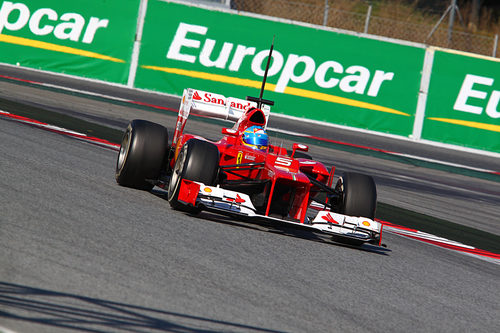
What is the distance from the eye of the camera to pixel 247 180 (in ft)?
24.8

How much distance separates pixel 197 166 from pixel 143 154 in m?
0.97

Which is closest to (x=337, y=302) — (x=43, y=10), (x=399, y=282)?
(x=399, y=282)

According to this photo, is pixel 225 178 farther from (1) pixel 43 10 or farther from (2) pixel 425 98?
(1) pixel 43 10

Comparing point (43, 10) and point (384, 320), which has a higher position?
point (43, 10)

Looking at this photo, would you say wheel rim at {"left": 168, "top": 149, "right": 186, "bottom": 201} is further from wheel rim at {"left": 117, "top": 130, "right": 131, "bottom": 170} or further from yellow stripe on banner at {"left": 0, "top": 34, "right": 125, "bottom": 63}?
yellow stripe on banner at {"left": 0, "top": 34, "right": 125, "bottom": 63}

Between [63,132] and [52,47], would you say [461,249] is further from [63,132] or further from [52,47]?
[52,47]

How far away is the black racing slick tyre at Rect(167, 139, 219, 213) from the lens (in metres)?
7.07

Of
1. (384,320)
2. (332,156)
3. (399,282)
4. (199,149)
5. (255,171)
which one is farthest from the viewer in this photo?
(332,156)

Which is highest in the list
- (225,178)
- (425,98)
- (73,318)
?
(425,98)

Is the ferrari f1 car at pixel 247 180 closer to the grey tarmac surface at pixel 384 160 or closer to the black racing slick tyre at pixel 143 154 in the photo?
the black racing slick tyre at pixel 143 154

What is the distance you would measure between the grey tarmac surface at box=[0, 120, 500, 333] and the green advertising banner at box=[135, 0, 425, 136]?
10.6m

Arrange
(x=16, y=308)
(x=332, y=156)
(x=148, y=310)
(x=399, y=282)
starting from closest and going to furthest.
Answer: (x=16, y=308), (x=148, y=310), (x=399, y=282), (x=332, y=156)

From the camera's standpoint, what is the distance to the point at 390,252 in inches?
296

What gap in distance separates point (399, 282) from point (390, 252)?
1.37 metres
